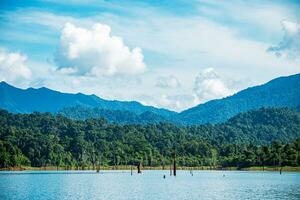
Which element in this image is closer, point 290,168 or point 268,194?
point 268,194

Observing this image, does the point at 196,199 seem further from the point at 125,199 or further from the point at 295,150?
the point at 295,150

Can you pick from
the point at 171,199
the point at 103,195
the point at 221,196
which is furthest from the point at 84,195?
the point at 221,196

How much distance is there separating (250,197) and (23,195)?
3186cm

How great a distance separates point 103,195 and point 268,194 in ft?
79.9

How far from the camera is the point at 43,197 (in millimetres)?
72938

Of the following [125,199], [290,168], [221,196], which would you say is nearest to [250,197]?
[221,196]

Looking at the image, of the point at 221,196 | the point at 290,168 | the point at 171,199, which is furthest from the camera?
the point at 290,168

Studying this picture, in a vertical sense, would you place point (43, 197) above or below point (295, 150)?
below

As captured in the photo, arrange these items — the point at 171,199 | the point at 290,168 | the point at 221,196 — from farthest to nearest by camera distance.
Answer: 1. the point at 290,168
2. the point at 221,196
3. the point at 171,199

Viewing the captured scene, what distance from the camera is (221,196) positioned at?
77.4m

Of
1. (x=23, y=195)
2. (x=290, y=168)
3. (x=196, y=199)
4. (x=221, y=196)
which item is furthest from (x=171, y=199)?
(x=290, y=168)

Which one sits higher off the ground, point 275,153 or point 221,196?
point 275,153

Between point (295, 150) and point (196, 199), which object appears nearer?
point (196, 199)

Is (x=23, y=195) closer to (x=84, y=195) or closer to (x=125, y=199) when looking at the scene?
(x=84, y=195)
